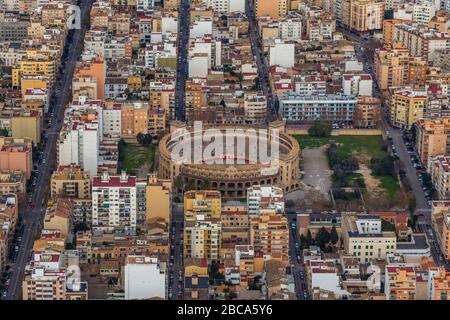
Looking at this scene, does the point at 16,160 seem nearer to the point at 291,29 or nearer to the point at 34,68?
the point at 34,68

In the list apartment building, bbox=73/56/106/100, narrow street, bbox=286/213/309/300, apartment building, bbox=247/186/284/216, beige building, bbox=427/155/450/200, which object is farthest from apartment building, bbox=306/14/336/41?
narrow street, bbox=286/213/309/300

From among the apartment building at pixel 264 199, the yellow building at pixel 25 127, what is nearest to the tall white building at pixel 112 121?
the yellow building at pixel 25 127

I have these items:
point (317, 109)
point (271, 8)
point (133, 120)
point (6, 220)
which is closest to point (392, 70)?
point (317, 109)

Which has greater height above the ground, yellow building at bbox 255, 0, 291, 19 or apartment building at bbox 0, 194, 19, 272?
yellow building at bbox 255, 0, 291, 19

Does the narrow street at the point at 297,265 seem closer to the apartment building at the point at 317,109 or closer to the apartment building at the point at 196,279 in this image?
the apartment building at the point at 196,279

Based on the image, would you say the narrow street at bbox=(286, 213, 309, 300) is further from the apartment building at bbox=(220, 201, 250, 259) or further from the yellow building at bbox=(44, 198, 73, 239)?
the yellow building at bbox=(44, 198, 73, 239)

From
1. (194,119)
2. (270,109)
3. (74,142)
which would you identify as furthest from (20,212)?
(270,109)

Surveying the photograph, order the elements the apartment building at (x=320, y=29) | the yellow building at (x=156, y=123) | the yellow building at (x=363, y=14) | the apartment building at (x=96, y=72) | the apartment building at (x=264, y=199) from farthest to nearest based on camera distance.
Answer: the yellow building at (x=363, y=14) < the apartment building at (x=320, y=29) < the apartment building at (x=96, y=72) < the yellow building at (x=156, y=123) < the apartment building at (x=264, y=199)
